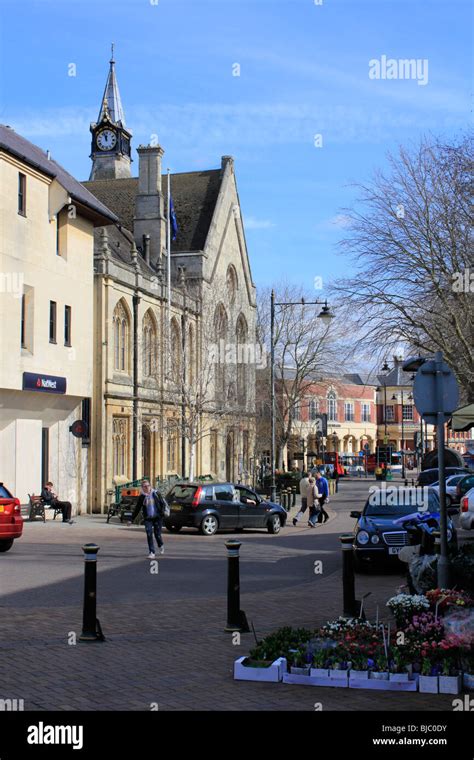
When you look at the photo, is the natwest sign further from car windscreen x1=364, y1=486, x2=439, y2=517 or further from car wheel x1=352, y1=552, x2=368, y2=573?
car wheel x1=352, y1=552, x2=368, y2=573

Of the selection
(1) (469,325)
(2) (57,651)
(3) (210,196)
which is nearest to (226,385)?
(3) (210,196)

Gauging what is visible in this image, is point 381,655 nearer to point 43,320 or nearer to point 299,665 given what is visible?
point 299,665

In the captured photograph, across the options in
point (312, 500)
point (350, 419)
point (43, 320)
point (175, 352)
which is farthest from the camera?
point (350, 419)

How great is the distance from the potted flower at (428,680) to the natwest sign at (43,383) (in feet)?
74.2

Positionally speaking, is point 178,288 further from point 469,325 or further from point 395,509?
point 395,509

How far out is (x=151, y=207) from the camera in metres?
47.9

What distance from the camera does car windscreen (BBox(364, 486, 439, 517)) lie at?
17.2 meters

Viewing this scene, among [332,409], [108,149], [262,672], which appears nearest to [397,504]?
[262,672]

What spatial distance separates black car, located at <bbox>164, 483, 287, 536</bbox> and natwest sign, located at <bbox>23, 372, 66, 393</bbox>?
620cm

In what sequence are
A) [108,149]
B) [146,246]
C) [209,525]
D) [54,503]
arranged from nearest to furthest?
[209,525], [54,503], [146,246], [108,149]

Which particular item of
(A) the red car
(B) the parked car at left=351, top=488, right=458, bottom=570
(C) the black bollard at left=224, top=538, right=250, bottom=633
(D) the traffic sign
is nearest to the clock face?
(A) the red car

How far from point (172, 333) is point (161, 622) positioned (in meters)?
33.0

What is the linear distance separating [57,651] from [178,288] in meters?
37.2

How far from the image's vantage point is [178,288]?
45.3 meters
